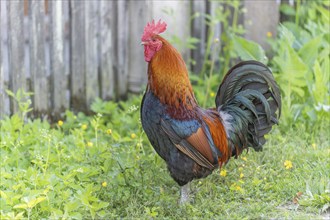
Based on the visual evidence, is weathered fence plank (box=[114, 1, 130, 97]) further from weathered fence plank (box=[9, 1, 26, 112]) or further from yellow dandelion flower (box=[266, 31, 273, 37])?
yellow dandelion flower (box=[266, 31, 273, 37])

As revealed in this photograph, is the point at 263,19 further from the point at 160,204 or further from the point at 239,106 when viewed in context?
the point at 160,204

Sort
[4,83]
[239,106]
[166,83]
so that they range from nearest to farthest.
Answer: [166,83] → [239,106] → [4,83]

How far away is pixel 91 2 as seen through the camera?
6852 mm

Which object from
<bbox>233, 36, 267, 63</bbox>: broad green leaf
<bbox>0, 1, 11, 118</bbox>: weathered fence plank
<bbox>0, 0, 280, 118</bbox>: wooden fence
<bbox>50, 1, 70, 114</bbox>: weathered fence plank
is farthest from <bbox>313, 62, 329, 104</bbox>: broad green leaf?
<bbox>0, 1, 11, 118</bbox>: weathered fence plank

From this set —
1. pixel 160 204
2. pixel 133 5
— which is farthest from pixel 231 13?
pixel 160 204

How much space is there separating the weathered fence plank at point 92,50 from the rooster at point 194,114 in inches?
75.6

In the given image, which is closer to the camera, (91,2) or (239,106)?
(239,106)

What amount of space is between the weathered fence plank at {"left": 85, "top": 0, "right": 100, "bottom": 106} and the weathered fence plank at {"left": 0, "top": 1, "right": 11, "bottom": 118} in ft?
3.03

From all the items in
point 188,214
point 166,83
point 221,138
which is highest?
point 166,83

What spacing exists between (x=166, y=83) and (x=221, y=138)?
626 millimetres

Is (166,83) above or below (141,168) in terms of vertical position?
above

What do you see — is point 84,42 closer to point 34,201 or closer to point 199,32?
point 199,32

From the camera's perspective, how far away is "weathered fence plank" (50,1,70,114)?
6.53 m

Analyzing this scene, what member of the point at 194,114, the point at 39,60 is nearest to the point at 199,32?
the point at 39,60
